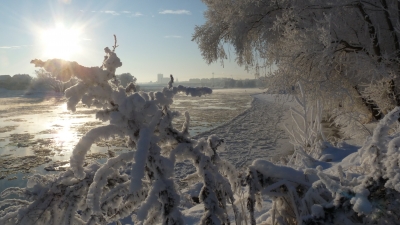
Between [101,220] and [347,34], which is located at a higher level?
[347,34]

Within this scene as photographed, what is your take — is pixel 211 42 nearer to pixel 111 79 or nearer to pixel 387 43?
pixel 387 43

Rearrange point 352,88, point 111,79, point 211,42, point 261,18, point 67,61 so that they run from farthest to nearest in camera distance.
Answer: point 211,42, point 261,18, point 352,88, point 111,79, point 67,61

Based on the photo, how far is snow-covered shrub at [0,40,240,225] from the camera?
58.2 inches

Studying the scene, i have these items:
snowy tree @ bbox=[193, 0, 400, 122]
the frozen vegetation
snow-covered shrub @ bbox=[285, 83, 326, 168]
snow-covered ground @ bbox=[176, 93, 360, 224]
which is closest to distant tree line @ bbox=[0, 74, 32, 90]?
snow-covered ground @ bbox=[176, 93, 360, 224]

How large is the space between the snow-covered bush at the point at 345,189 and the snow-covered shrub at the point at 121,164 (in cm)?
41

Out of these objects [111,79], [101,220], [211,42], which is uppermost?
[211,42]

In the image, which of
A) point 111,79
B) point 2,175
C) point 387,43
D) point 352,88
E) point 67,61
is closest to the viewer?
point 67,61

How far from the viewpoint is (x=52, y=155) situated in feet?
32.5

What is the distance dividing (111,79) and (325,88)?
7.83 m

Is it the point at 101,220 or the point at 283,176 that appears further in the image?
the point at 283,176

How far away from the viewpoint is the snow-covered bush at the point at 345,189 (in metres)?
1.48

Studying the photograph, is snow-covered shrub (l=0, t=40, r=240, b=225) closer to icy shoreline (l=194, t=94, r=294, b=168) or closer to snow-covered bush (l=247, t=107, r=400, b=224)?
snow-covered bush (l=247, t=107, r=400, b=224)

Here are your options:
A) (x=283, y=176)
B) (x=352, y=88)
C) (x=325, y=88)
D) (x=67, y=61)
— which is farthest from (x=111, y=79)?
(x=352, y=88)

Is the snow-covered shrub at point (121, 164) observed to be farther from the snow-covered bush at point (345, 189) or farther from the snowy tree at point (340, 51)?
the snowy tree at point (340, 51)
